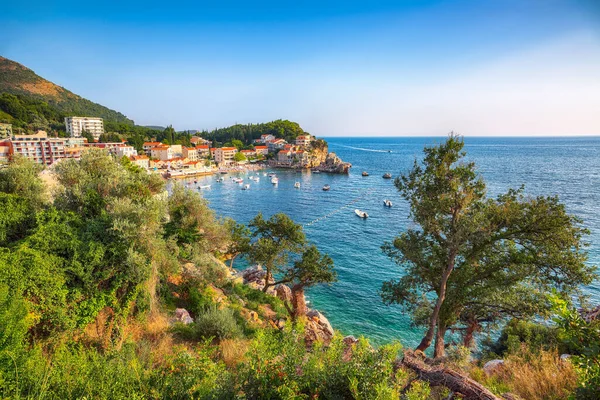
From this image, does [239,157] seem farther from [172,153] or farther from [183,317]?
[183,317]

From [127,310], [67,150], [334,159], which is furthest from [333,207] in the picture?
[67,150]

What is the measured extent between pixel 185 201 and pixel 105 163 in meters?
→ 3.65

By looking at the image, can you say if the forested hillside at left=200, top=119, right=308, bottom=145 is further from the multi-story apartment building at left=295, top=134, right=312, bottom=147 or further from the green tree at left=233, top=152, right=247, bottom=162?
the green tree at left=233, top=152, right=247, bottom=162

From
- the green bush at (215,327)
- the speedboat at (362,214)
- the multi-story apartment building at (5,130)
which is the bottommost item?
the speedboat at (362,214)

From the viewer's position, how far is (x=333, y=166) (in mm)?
84188

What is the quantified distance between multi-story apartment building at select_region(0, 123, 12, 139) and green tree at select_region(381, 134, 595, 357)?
9792cm

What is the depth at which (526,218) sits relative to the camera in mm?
7953

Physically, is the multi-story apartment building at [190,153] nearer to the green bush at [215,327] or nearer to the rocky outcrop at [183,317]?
the rocky outcrop at [183,317]

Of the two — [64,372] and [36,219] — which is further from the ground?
[36,219]

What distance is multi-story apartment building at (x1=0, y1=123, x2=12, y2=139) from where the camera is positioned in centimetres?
6894

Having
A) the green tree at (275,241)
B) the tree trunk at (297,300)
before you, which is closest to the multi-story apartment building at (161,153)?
the green tree at (275,241)

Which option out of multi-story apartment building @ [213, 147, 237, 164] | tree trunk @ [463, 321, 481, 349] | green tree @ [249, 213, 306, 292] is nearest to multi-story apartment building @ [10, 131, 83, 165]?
multi-story apartment building @ [213, 147, 237, 164]

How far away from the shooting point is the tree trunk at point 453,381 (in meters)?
3.87

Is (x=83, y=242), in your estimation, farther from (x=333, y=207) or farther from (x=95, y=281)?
(x=333, y=207)
